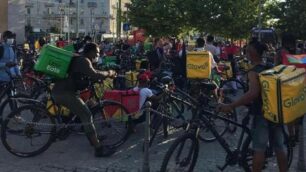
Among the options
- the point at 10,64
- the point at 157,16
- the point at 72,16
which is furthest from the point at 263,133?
the point at 72,16

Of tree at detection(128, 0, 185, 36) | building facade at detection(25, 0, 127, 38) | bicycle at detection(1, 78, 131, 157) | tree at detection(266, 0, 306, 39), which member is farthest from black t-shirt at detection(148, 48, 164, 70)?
building facade at detection(25, 0, 127, 38)

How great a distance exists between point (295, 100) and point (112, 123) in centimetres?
369

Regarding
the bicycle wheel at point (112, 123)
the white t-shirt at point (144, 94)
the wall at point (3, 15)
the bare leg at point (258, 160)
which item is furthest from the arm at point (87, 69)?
the wall at point (3, 15)

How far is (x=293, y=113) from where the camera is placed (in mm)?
5652

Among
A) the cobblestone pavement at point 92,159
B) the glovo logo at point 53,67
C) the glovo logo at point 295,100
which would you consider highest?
the glovo logo at point 53,67

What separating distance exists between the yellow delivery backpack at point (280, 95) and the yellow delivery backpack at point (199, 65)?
571 cm

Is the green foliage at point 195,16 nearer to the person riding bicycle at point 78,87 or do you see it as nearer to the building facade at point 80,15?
the person riding bicycle at point 78,87

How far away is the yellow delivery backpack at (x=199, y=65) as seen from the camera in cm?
1146

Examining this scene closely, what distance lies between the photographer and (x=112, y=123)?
8547mm

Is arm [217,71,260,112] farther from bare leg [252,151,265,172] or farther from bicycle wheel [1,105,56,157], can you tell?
bicycle wheel [1,105,56,157]

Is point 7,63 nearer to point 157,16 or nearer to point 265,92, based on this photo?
point 265,92

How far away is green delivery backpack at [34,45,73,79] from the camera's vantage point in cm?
747

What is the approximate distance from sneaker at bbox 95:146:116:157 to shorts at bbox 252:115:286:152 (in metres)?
2.80

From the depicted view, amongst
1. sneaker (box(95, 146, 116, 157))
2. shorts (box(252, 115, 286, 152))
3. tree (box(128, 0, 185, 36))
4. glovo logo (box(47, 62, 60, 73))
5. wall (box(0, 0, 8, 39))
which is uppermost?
wall (box(0, 0, 8, 39))
